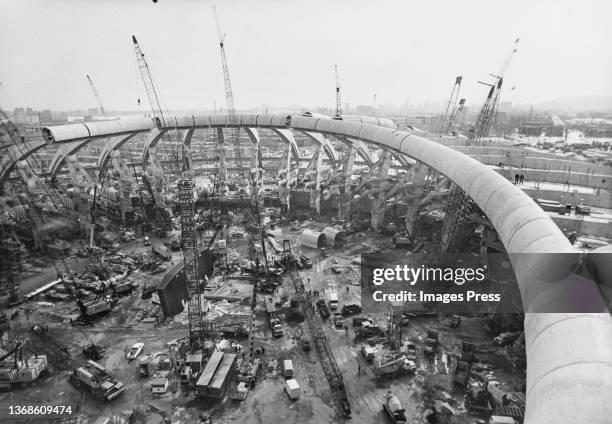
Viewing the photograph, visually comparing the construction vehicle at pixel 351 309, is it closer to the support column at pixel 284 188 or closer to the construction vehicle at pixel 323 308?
the construction vehicle at pixel 323 308

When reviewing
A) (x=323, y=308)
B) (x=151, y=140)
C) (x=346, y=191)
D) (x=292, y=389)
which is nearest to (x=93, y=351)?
(x=292, y=389)

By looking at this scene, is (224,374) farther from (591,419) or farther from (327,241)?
(327,241)

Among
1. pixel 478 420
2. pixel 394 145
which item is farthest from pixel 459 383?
pixel 394 145

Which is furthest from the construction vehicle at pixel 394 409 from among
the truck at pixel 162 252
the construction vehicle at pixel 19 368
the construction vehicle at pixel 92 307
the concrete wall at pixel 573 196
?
the truck at pixel 162 252

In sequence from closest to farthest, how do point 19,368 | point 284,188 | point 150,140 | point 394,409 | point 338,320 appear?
1. point 394,409
2. point 19,368
3. point 338,320
4. point 284,188
5. point 150,140

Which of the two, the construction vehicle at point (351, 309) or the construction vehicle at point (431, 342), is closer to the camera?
the construction vehicle at point (431, 342)

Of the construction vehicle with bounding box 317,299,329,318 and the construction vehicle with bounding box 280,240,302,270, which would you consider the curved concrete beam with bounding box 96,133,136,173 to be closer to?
the construction vehicle with bounding box 280,240,302,270

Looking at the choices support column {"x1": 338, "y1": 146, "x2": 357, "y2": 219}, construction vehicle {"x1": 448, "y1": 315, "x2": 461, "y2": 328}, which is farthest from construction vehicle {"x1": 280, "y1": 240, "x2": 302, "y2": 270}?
support column {"x1": 338, "y1": 146, "x2": 357, "y2": 219}

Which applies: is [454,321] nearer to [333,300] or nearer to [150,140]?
[333,300]
